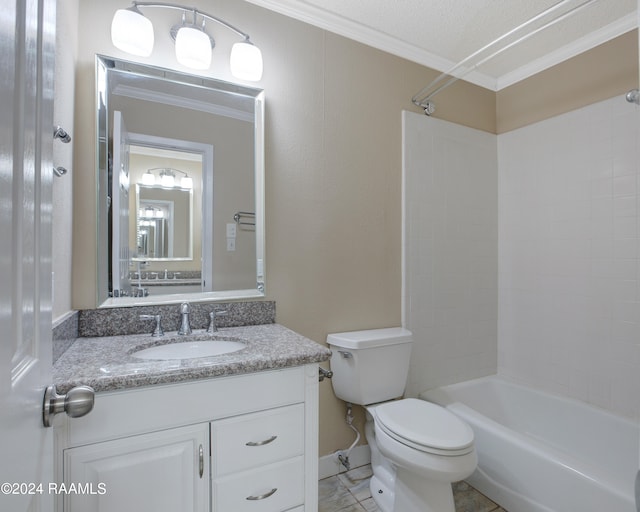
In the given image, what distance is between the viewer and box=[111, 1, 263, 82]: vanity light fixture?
1.35 meters

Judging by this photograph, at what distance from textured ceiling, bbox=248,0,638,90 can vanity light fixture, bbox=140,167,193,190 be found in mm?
946

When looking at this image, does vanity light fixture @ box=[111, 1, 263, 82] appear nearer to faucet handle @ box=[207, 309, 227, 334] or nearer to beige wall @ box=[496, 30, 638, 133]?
faucet handle @ box=[207, 309, 227, 334]

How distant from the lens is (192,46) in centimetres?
144

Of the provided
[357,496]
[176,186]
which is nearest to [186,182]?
[176,186]

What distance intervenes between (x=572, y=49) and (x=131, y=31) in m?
2.41

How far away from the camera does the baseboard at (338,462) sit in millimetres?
1821

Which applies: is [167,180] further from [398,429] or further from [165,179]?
[398,429]

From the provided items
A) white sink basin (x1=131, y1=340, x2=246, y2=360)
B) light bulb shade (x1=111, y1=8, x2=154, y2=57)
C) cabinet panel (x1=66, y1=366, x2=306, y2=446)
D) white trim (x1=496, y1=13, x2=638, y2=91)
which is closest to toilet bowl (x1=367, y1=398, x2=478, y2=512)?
cabinet panel (x1=66, y1=366, x2=306, y2=446)

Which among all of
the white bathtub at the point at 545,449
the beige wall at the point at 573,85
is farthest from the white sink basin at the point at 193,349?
the beige wall at the point at 573,85

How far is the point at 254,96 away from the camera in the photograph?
1.67 metres

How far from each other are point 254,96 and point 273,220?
611mm

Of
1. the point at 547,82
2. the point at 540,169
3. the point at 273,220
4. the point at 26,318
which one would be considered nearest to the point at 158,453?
the point at 26,318

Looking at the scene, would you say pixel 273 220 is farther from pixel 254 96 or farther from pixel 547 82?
pixel 547 82

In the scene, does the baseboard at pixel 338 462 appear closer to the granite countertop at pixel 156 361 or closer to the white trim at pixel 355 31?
the granite countertop at pixel 156 361
